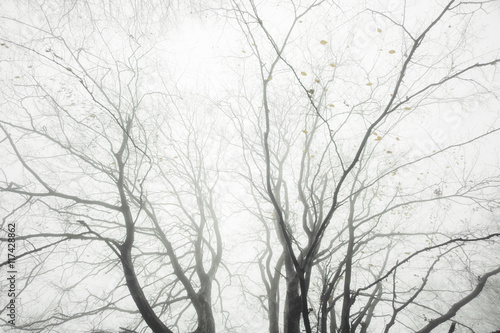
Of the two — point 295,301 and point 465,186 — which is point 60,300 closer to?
point 295,301

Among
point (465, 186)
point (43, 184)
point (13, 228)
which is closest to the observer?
point (43, 184)

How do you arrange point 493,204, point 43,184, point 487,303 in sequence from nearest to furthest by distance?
point 43,184
point 493,204
point 487,303

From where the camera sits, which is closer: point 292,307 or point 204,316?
point 292,307

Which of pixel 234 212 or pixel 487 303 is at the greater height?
pixel 234 212

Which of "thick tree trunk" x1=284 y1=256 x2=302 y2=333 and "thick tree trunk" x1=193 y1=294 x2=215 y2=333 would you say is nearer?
"thick tree trunk" x1=284 y1=256 x2=302 y2=333

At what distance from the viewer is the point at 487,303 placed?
650 inches

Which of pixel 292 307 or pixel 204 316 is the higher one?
pixel 204 316

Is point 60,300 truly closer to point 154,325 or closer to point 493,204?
point 154,325

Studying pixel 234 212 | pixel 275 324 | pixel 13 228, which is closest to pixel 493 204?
pixel 275 324

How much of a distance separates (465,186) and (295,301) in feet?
14.3

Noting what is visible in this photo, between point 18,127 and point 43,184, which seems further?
point 18,127

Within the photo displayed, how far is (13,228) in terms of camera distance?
399cm

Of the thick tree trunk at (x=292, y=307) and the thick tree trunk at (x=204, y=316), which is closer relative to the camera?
the thick tree trunk at (x=292, y=307)

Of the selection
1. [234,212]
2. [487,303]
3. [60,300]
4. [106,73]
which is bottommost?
[487,303]
